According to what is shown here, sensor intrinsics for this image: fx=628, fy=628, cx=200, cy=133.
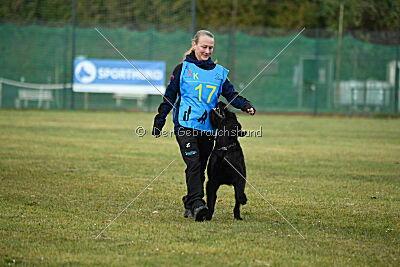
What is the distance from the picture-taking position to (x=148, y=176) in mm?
9289

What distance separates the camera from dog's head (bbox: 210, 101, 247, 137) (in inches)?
243

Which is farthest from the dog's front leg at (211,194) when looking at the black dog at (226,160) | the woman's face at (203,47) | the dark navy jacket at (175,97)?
the woman's face at (203,47)

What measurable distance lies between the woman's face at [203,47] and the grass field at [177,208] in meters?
1.64

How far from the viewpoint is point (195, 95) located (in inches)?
247

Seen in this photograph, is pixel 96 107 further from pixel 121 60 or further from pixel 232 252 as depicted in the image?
pixel 232 252

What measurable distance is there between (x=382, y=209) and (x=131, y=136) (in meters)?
9.81

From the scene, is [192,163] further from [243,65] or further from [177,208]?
[243,65]

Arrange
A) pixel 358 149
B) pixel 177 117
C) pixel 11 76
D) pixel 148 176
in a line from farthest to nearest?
pixel 11 76
pixel 358 149
pixel 148 176
pixel 177 117

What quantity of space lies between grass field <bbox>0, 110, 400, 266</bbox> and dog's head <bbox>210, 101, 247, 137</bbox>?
0.89 metres

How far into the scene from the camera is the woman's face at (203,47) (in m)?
6.21

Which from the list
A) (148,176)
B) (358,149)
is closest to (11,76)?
(358,149)

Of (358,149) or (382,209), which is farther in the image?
(358,149)

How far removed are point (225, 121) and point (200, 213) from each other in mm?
941

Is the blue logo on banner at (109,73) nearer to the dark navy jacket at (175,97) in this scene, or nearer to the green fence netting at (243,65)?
the green fence netting at (243,65)
